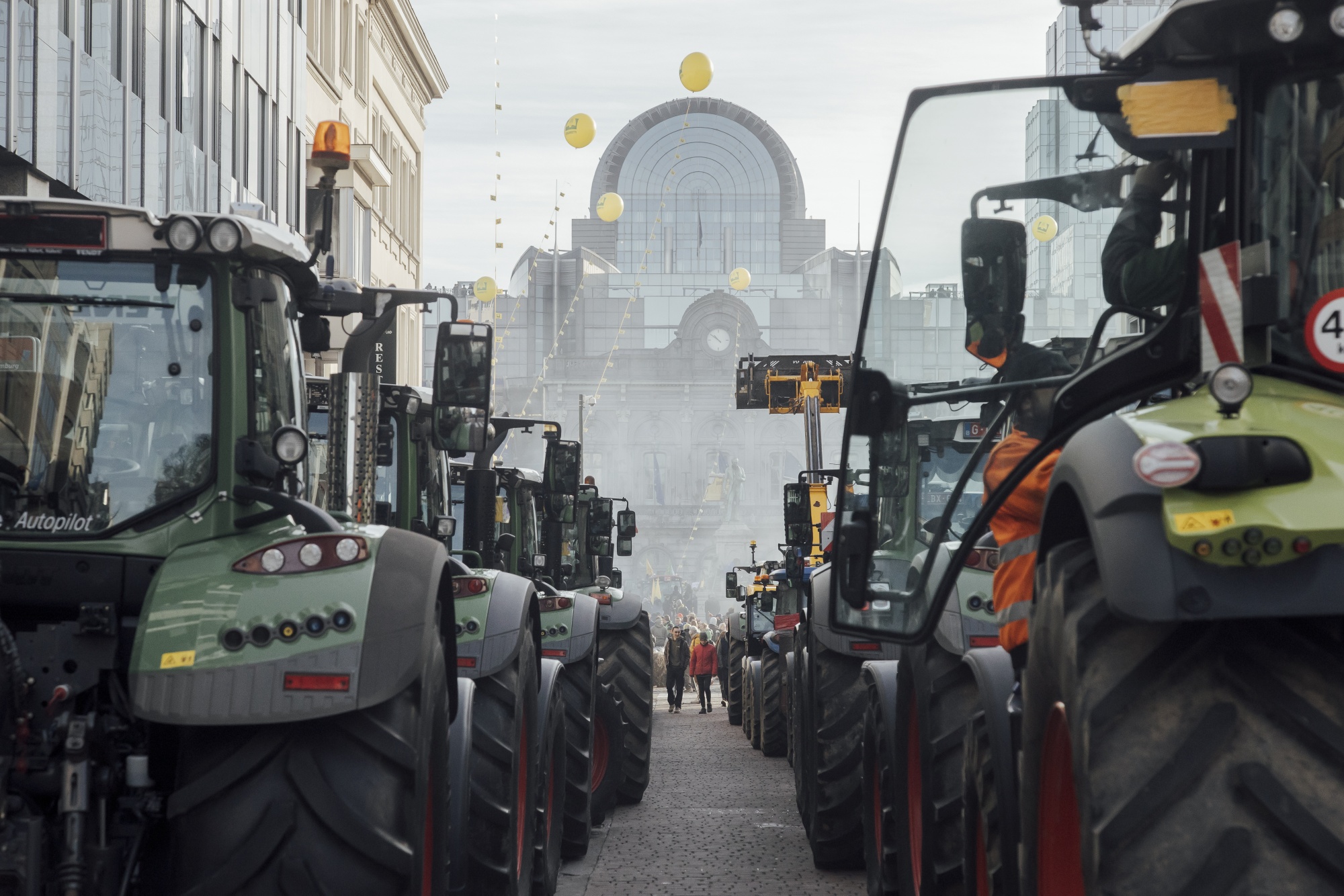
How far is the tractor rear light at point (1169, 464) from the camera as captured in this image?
9.29 ft

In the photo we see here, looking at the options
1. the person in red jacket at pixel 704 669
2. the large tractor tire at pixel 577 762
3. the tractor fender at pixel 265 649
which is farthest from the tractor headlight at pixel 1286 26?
the person in red jacket at pixel 704 669

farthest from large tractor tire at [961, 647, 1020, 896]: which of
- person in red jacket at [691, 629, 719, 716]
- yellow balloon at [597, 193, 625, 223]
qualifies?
yellow balloon at [597, 193, 625, 223]

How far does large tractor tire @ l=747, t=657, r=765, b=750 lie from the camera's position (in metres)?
19.1

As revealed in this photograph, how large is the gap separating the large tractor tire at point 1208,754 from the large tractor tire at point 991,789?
154 cm

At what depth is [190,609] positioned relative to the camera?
425 centimetres

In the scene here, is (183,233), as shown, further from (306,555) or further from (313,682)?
(313,682)

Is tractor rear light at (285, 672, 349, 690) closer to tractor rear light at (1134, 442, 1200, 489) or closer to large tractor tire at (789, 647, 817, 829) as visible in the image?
tractor rear light at (1134, 442, 1200, 489)

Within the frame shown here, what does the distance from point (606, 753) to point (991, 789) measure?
25.9ft

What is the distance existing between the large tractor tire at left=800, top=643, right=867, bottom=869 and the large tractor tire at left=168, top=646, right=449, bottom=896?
217 inches

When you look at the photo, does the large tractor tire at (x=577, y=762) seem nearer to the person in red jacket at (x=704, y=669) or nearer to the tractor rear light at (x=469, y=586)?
the tractor rear light at (x=469, y=586)

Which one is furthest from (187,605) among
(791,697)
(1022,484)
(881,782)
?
(791,697)

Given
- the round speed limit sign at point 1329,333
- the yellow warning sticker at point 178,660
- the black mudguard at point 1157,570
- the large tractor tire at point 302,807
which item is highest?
the round speed limit sign at point 1329,333

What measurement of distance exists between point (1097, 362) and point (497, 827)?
3521 millimetres

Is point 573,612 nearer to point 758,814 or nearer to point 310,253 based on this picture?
point 758,814
